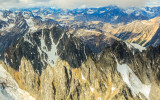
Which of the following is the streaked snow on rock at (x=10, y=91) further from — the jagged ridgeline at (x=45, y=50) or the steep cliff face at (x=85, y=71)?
the jagged ridgeline at (x=45, y=50)

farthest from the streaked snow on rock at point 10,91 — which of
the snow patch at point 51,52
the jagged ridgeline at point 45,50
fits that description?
the snow patch at point 51,52

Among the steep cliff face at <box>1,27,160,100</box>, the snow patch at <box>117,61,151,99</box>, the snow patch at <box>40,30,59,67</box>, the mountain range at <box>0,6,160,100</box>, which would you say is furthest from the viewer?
the snow patch at <box>40,30,59,67</box>

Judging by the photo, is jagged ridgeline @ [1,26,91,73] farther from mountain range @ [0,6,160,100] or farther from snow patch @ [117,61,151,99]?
snow patch @ [117,61,151,99]

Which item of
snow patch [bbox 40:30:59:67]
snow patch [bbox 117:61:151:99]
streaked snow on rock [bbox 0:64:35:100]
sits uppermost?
snow patch [bbox 117:61:151:99]

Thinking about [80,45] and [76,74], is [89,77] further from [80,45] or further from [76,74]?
[80,45]

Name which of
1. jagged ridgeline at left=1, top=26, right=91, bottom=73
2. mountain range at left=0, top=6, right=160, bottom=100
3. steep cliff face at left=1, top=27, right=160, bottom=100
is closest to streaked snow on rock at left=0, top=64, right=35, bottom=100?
mountain range at left=0, top=6, right=160, bottom=100

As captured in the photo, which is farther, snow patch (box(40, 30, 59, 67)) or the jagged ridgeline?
snow patch (box(40, 30, 59, 67))

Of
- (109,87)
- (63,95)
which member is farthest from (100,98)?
(63,95)

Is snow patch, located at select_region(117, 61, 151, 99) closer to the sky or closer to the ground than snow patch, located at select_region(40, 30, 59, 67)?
closer to the sky
